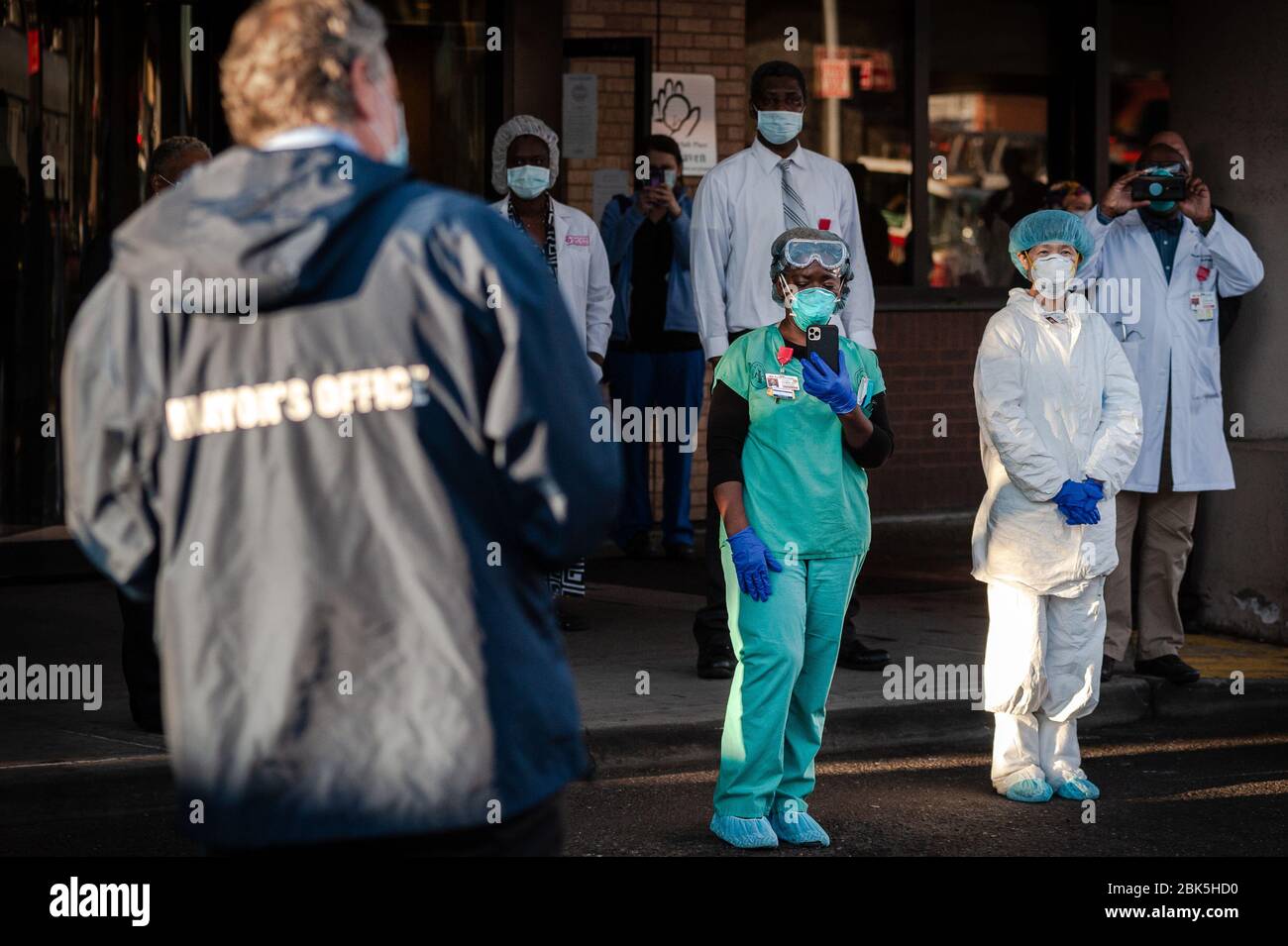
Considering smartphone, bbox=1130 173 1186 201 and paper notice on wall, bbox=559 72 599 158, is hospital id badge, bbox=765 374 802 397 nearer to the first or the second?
smartphone, bbox=1130 173 1186 201

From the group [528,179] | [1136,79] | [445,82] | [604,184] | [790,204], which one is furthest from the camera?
[1136,79]

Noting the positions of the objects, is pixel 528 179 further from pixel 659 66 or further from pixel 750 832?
pixel 659 66

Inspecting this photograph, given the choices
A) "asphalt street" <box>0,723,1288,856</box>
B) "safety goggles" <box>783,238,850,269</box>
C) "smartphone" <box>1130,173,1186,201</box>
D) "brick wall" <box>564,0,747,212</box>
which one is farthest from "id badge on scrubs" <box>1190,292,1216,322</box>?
"brick wall" <box>564,0,747,212</box>

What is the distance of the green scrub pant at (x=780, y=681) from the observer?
5.58 metres

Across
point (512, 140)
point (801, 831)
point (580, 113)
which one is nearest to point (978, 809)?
point (801, 831)

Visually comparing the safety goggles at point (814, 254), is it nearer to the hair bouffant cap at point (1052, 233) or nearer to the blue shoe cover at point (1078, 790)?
the hair bouffant cap at point (1052, 233)

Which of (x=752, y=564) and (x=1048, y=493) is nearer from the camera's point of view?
(x=752, y=564)

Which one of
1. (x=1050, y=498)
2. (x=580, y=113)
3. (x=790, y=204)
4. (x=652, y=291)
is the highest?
(x=580, y=113)

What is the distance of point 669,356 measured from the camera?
11180 mm

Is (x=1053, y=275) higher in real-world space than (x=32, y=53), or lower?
lower

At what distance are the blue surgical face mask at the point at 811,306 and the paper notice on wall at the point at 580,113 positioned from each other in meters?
6.14

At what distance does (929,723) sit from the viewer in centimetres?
742

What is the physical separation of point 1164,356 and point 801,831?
3.29 meters

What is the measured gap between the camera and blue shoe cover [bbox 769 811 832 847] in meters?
5.82
